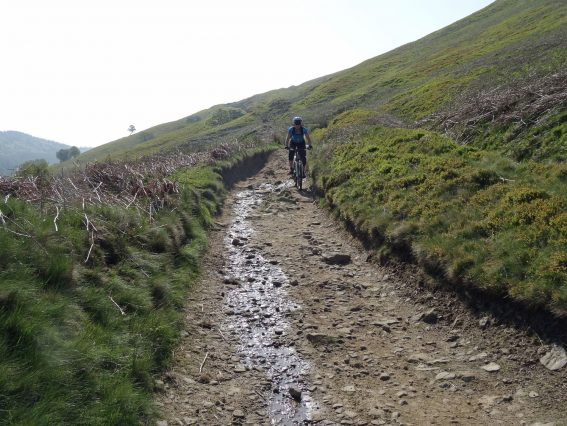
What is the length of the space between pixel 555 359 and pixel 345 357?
3.04 m

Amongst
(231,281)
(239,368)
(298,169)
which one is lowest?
(239,368)

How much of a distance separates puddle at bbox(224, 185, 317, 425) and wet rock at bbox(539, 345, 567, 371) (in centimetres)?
331

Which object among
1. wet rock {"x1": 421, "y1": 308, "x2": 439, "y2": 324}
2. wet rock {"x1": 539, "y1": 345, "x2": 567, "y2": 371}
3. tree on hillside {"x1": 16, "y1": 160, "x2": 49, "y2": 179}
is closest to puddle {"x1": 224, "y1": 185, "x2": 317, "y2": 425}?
wet rock {"x1": 421, "y1": 308, "x2": 439, "y2": 324}

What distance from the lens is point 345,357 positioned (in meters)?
7.48

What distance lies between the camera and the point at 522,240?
324 inches

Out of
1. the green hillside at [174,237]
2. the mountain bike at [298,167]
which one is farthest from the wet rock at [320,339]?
the mountain bike at [298,167]

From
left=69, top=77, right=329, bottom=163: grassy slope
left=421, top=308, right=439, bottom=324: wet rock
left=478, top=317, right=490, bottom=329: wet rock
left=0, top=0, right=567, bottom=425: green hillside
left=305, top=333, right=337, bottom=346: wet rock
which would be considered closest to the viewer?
left=0, top=0, right=567, bottom=425: green hillside

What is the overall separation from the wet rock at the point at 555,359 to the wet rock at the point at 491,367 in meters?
0.60

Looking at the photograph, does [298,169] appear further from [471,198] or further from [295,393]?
[295,393]

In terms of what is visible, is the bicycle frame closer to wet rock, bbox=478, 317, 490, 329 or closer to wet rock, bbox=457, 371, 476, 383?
wet rock, bbox=478, 317, 490, 329

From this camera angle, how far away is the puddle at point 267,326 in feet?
21.1

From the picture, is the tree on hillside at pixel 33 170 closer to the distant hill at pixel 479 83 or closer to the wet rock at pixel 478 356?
the distant hill at pixel 479 83

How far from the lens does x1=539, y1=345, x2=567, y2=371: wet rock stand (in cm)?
618

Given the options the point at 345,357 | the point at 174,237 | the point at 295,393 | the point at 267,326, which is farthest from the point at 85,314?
the point at 174,237
